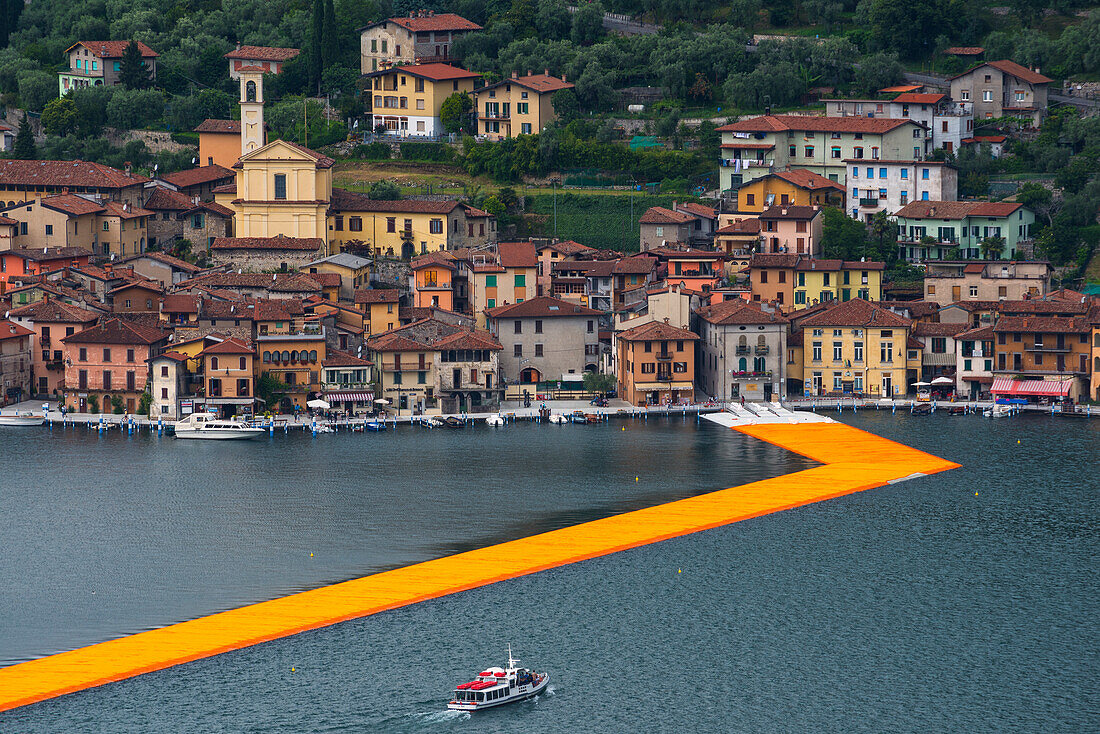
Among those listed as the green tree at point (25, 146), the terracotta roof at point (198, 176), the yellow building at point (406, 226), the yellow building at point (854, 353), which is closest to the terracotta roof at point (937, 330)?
the yellow building at point (854, 353)

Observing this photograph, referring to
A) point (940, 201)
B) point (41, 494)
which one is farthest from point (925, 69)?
point (41, 494)

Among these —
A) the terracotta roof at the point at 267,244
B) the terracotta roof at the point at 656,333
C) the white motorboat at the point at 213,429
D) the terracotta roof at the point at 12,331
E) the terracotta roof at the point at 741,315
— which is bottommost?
the white motorboat at the point at 213,429

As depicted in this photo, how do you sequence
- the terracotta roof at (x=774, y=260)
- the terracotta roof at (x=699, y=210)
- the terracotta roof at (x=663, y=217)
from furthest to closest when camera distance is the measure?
1. the terracotta roof at (x=699, y=210)
2. the terracotta roof at (x=663, y=217)
3. the terracotta roof at (x=774, y=260)

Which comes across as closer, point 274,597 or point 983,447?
point 274,597

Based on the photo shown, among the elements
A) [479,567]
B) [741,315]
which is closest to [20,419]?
[479,567]

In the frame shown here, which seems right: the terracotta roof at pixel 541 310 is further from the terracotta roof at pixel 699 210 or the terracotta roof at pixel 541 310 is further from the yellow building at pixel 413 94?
the yellow building at pixel 413 94

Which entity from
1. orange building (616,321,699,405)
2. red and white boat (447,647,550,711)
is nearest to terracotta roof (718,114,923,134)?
orange building (616,321,699,405)

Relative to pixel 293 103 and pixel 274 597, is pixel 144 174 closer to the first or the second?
pixel 293 103

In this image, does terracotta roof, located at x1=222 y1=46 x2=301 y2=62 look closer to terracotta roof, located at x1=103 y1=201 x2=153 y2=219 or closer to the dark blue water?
terracotta roof, located at x1=103 y1=201 x2=153 y2=219
